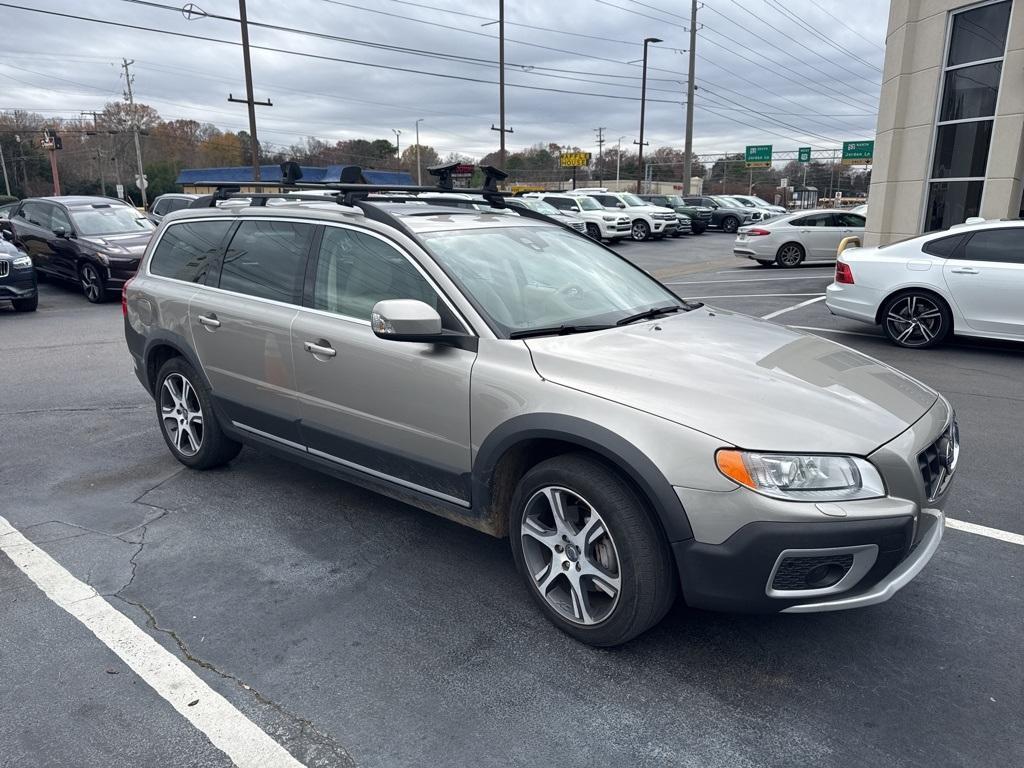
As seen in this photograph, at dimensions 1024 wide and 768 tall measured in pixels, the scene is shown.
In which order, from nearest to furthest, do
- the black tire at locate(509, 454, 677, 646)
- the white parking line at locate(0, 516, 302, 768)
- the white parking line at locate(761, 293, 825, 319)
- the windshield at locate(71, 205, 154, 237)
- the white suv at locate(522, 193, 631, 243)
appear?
the white parking line at locate(0, 516, 302, 768)
the black tire at locate(509, 454, 677, 646)
the white parking line at locate(761, 293, 825, 319)
the windshield at locate(71, 205, 154, 237)
the white suv at locate(522, 193, 631, 243)

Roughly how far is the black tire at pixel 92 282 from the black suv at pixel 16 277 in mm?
983

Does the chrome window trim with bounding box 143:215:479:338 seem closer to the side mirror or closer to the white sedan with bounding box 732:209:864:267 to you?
the side mirror

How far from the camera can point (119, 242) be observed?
1307cm

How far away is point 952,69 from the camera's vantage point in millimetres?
13734

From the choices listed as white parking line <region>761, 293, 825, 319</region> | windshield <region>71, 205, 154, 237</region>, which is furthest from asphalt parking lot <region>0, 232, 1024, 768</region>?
windshield <region>71, 205, 154, 237</region>

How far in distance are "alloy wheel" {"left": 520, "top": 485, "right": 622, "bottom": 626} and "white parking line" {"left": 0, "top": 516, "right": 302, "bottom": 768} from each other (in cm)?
119

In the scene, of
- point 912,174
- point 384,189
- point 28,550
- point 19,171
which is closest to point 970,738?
point 384,189

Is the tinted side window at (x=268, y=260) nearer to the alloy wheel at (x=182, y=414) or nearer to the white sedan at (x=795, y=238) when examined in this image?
the alloy wheel at (x=182, y=414)

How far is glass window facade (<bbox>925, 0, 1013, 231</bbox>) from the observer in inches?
512

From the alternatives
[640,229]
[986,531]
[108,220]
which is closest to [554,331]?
[986,531]

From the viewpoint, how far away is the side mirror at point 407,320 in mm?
3184

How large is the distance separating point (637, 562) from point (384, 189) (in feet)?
8.85

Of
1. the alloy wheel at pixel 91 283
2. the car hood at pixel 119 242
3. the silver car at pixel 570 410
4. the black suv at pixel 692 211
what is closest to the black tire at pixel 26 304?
the alloy wheel at pixel 91 283

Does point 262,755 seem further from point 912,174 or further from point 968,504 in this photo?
Answer: point 912,174
